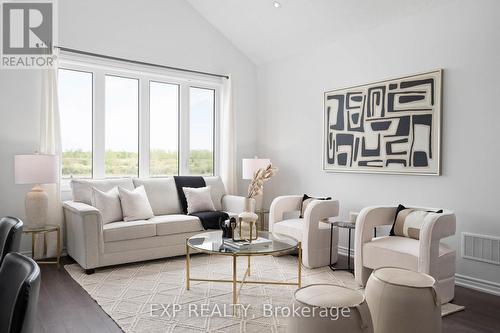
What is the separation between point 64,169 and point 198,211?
5.68 feet

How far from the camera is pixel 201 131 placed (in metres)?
5.91

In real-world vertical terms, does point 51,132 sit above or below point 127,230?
above

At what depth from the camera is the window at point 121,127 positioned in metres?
5.04

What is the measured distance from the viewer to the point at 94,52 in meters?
4.71

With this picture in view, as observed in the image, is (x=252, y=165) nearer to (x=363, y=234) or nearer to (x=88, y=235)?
(x=363, y=234)

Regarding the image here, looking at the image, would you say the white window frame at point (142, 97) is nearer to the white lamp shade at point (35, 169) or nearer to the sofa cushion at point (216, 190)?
the sofa cushion at point (216, 190)

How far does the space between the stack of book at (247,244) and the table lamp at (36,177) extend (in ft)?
6.79

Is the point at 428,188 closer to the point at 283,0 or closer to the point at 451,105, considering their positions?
→ the point at 451,105

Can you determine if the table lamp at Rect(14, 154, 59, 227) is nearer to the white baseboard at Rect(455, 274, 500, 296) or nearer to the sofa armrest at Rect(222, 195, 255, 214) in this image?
the sofa armrest at Rect(222, 195, 255, 214)

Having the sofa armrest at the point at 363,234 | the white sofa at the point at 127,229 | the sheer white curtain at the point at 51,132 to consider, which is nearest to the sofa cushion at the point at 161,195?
the white sofa at the point at 127,229

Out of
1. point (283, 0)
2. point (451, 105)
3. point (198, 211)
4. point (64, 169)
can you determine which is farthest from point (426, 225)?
point (64, 169)

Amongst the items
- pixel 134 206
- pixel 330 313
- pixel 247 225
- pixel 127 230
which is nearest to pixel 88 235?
pixel 127 230

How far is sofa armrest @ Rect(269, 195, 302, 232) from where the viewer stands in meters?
4.64

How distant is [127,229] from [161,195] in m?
0.95
